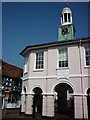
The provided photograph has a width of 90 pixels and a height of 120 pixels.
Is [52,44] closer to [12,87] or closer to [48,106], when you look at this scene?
[48,106]

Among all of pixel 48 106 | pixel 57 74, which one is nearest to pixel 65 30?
pixel 57 74

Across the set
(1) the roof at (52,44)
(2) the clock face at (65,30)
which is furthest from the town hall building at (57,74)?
(2) the clock face at (65,30)

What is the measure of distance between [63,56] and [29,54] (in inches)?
163

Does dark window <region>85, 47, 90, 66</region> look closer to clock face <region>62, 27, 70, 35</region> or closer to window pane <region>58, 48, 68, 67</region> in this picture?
window pane <region>58, 48, 68, 67</region>

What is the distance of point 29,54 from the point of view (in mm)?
15930

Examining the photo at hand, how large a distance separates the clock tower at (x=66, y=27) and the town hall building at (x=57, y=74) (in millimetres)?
4570

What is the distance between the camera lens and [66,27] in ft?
62.0

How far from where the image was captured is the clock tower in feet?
60.9

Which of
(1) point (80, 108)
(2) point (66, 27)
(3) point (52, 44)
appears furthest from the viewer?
(2) point (66, 27)

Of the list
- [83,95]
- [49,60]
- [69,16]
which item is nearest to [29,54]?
[49,60]

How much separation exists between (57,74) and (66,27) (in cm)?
812

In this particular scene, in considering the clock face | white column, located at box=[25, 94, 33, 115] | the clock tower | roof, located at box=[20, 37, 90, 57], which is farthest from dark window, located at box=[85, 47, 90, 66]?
white column, located at box=[25, 94, 33, 115]

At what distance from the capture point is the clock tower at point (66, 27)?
60.9ft

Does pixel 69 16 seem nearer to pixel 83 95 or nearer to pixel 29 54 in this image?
pixel 29 54
